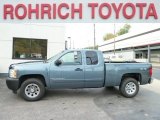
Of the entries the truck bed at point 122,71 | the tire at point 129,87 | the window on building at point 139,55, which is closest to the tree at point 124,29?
the window on building at point 139,55

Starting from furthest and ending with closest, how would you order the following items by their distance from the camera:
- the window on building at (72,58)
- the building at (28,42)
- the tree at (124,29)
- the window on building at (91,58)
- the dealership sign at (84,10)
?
the tree at (124,29), the building at (28,42), the window on building at (91,58), the window on building at (72,58), the dealership sign at (84,10)

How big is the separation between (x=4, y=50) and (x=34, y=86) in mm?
6210

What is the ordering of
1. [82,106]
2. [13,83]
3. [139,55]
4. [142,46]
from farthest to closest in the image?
[139,55] < [142,46] < [13,83] < [82,106]

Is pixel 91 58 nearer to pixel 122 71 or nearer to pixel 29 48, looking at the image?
pixel 122 71

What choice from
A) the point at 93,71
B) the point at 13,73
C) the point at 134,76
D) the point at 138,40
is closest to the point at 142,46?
the point at 138,40

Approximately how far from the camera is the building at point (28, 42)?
13125 millimetres

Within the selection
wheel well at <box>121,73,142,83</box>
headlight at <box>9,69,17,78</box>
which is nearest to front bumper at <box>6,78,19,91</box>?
headlight at <box>9,69,17,78</box>

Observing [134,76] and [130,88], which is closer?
[130,88]

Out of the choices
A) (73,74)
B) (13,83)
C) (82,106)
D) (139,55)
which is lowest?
(82,106)

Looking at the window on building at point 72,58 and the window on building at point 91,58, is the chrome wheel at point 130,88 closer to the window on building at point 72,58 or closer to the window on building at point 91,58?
the window on building at point 91,58

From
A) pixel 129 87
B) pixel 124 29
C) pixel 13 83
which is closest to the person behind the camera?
pixel 13 83

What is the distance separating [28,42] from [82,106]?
25.1ft

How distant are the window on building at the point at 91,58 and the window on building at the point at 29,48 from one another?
19.3 ft

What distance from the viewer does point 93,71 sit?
26.9ft
